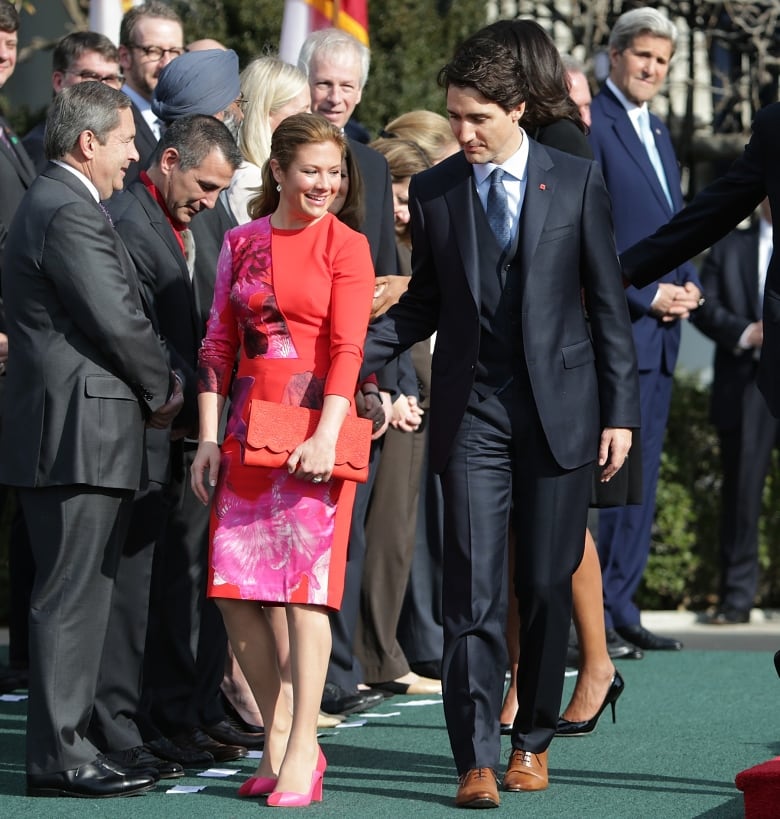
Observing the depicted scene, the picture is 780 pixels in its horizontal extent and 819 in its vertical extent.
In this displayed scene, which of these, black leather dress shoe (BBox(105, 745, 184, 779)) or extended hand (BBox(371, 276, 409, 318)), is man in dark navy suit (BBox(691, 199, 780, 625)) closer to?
extended hand (BBox(371, 276, 409, 318))

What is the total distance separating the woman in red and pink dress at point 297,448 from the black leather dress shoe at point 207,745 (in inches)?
22.2

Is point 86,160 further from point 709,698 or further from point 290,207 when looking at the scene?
point 709,698

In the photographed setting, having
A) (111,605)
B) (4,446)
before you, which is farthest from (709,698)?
(4,446)

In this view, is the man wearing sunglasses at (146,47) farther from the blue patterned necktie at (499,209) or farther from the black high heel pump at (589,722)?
the black high heel pump at (589,722)

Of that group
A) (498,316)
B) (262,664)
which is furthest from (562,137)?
(262,664)

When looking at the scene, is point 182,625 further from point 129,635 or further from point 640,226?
point 640,226

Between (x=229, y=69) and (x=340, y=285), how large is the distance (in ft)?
4.30

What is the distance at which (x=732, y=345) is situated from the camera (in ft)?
29.9

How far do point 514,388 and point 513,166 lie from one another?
0.66m

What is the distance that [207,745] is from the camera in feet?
18.9

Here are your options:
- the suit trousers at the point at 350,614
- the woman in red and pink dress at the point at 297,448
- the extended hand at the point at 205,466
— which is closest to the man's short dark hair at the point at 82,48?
the suit trousers at the point at 350,614

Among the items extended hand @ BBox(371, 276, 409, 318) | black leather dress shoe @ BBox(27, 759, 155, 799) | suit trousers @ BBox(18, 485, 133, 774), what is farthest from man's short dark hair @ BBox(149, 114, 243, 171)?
black leather dress shoe @ BBox(27, 759, 155, 799)

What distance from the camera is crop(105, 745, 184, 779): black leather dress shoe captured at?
5.35 m

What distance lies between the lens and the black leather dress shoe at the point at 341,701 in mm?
6566
